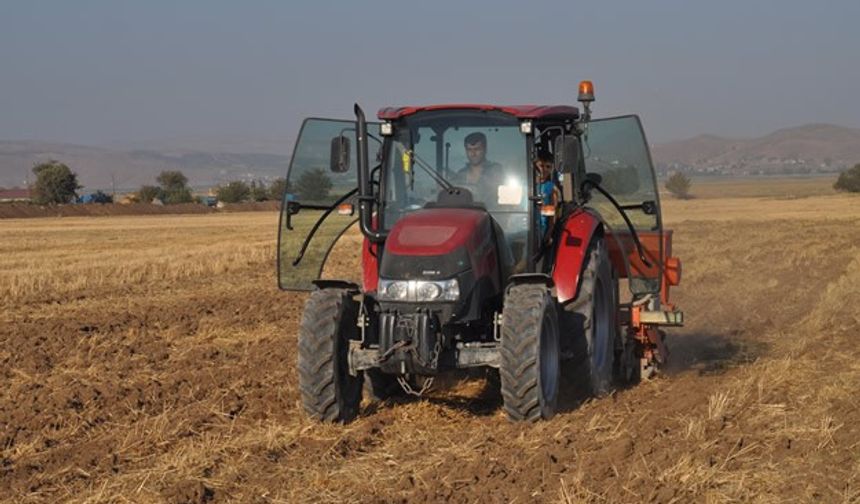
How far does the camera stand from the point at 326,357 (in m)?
7.21

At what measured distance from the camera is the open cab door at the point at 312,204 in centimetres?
815

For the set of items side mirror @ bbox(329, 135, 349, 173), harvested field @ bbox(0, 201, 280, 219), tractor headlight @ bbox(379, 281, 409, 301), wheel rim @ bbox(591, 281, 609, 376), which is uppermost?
side mirror @ bbox(329, 135, 349, 173)

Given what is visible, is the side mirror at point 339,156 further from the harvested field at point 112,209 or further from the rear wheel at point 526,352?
the harvested field at point 112,209

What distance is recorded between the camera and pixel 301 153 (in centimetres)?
813

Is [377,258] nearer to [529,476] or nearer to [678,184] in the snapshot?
[529,476]

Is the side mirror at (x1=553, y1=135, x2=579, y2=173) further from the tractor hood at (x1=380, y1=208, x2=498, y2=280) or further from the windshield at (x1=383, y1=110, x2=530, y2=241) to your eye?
the tractor hood at (x1=380, y1=208, x2=498, y2=280)

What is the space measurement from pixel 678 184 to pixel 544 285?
2585 inches

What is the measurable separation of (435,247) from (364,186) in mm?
726

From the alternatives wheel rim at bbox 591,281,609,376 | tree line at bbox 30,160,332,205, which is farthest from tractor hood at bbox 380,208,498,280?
tree line at bbox 30,160,332,205

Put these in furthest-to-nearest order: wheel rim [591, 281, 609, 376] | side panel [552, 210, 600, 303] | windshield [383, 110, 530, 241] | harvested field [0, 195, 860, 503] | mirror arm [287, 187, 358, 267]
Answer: wheel rim [591, 281, 609, 376]
mirror arm [287, 187, 358, 267]
side panel [552, 210, 600, 303]
windshield [383, 110, 530, 241]
harvested field [0, 195, 860, 503]

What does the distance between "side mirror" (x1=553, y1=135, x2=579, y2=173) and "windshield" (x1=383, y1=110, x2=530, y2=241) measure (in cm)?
32

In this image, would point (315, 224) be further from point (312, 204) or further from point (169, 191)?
point (169, 191)

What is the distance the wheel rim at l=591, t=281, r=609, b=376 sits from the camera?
8422mm

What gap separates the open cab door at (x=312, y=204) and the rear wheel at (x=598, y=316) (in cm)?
174
